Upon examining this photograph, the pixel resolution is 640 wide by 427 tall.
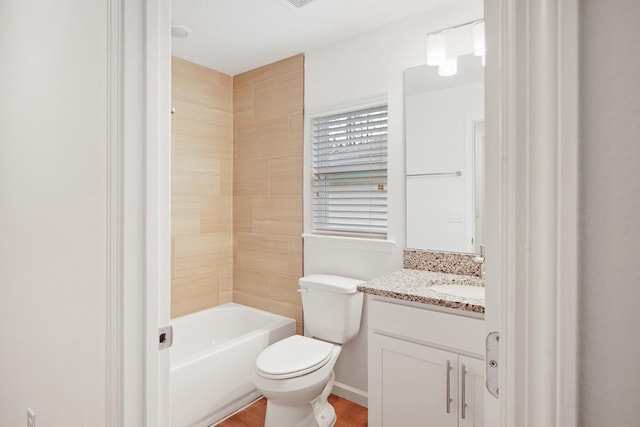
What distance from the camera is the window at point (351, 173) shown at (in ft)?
7.60

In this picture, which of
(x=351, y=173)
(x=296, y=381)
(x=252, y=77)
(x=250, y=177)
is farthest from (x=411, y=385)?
(x=252, y=77)

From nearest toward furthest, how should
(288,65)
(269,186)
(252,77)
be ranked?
(288,65) → (269,186) → (252,77)

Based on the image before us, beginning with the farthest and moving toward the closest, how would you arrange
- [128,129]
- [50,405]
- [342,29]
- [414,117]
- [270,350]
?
[342,29] → [414,117] → [270,350] → [50,405] → [128,129]

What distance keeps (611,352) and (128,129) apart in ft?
3.16

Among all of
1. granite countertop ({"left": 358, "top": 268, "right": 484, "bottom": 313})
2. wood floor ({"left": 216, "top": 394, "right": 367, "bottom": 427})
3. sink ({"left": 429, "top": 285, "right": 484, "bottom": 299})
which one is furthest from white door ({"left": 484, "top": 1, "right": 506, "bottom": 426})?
wood floor ({"left": 216, "top": 394, "right": 367, "bottom": 427})

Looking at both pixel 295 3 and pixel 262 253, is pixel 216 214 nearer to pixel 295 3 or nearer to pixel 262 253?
pixel 262 253

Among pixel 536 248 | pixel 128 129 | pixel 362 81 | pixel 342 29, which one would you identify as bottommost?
pixel 536 248

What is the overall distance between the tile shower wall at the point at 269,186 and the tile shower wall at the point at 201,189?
0.27 feet

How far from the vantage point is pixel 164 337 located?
37.2 inches

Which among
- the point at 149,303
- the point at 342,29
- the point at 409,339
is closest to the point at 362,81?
the point at 342,29

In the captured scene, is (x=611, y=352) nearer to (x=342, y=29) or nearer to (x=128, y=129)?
(x=128, y=129)

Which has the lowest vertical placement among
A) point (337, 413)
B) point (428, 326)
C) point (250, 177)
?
point (337, 413)

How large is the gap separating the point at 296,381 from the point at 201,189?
169cm

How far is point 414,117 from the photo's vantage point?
2.14m
